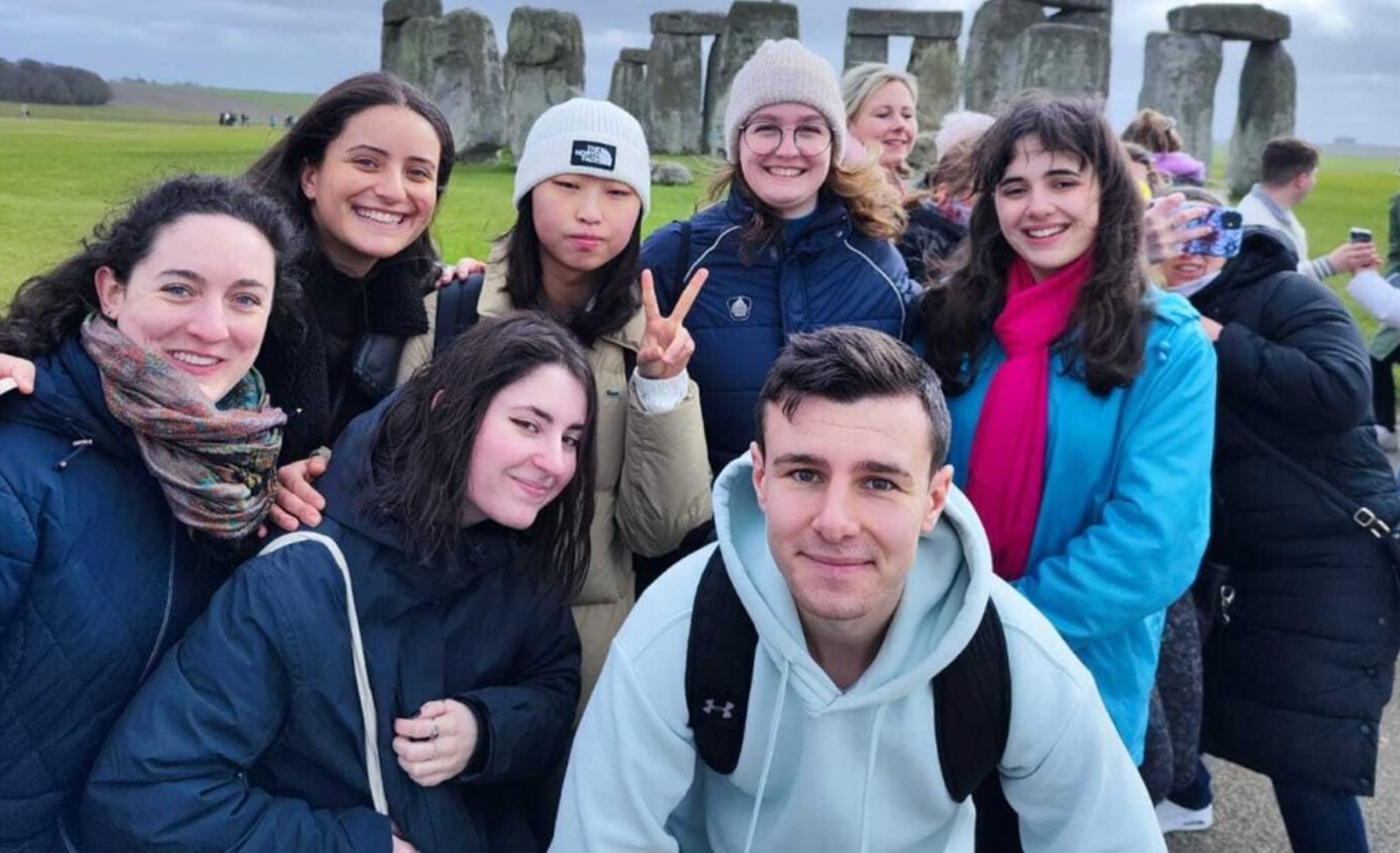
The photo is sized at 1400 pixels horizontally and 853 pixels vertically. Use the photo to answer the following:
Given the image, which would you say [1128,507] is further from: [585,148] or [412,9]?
[412,9]

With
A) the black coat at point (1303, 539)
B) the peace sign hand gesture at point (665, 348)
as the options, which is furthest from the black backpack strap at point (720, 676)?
the black coat at point (1303, 539)

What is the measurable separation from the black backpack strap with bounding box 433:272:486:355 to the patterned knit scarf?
2.40 feet

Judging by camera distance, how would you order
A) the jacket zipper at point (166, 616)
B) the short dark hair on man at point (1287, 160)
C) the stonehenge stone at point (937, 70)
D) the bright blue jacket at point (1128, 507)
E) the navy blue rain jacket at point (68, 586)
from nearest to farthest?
the navy blue rain jacket at point (68, 586), the jacket zipper at point (166, 616), the bright blue jacket at point (1128, 507), the short dark hair on man at point (1287, 160), the stonehenge stone at point (937, 70)

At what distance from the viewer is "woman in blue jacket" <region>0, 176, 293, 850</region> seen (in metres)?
1.78

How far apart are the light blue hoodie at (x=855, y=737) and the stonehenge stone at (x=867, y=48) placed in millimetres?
14985

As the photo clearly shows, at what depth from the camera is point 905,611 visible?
1843mm

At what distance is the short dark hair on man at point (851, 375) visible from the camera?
71.6 inches

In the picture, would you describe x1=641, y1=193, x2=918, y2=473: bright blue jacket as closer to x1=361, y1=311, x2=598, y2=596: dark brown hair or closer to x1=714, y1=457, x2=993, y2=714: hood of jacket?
x1=361, y1=311, x2=598, y2=596: dark brown hair

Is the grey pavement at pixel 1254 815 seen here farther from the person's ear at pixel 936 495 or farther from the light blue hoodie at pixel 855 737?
the person's ear at pixel 936 495

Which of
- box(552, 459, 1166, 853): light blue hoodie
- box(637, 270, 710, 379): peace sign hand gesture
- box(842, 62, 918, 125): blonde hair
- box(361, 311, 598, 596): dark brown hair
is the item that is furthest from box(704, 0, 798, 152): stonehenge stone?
box(552, 459, 1166, 853): light blue hoodie

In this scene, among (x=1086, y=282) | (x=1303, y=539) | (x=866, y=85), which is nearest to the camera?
(x=1086, y=282)

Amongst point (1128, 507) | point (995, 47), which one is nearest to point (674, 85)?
point (995, 47)

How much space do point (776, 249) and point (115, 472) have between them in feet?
5.02

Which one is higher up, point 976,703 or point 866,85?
point 866,85
